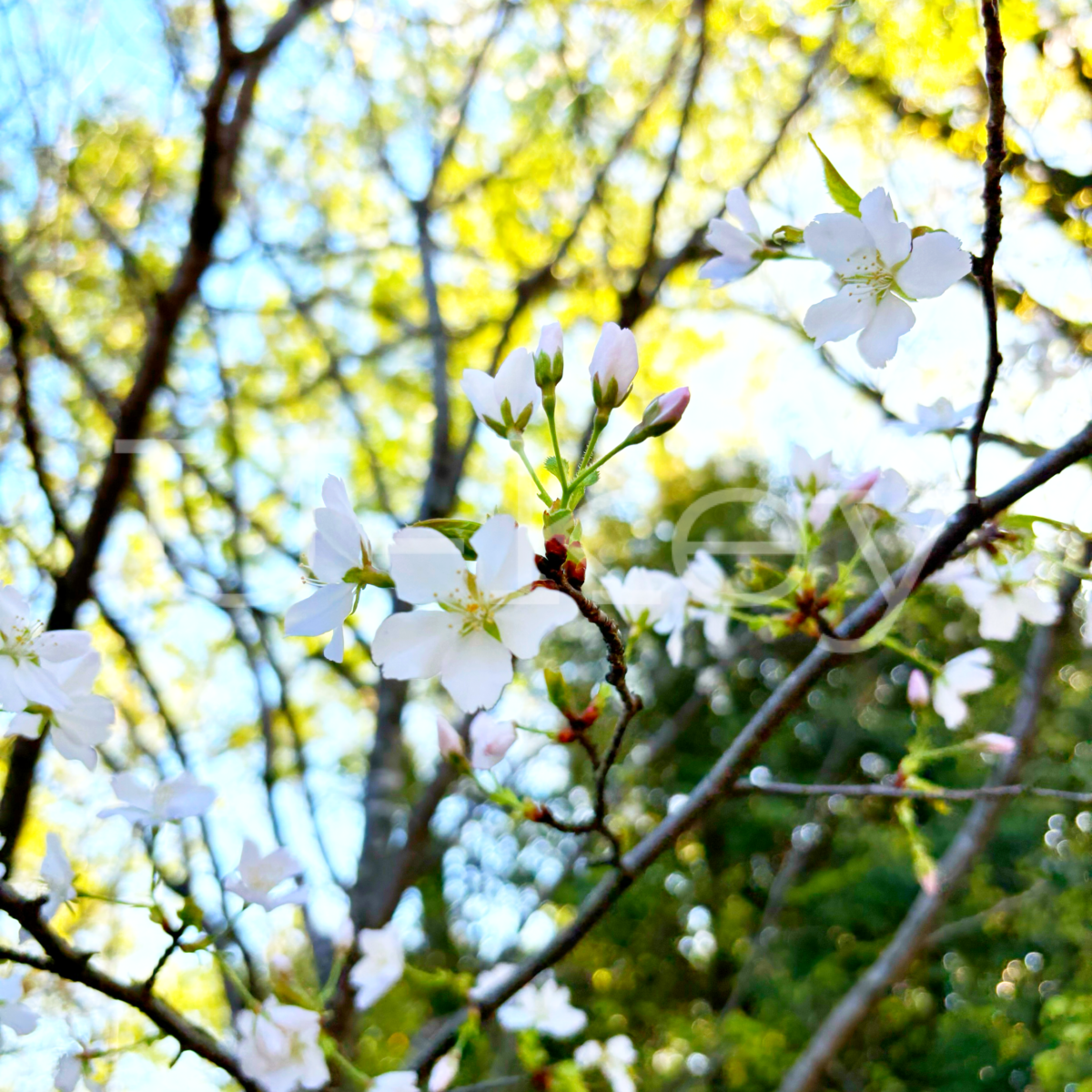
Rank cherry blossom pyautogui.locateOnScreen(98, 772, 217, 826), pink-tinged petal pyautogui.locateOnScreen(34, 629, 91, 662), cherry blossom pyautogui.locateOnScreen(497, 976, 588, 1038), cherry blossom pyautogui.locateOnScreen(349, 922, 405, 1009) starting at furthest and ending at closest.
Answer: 1. cherry blossom pyautogui.locateOnScreen(497, 976, 588, 1038)
2. cherry blossom pyautogui.locateOnScreen(349, 922, 405, 1009)
3. cherry blossom pyautogui.locateOnScreen(98, 772, 217, 826)
4. pink-tinged petal pyautogui.locateOnScreen(34, 629, 91, 662)

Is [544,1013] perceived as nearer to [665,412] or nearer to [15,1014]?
[15,1014]

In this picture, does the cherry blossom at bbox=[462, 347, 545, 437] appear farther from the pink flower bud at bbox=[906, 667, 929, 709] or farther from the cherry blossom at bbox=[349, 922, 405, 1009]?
the cherry blossom at bbox=[349, 922, 405, 1009]

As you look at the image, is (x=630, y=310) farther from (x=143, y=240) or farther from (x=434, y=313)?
(x=143, y=240)

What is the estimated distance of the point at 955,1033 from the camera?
423 cm

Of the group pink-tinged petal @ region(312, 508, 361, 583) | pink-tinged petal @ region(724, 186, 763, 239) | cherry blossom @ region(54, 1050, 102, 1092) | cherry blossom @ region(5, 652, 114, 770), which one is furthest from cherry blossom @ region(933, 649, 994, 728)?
cherry blossom @ region(54, 1050, 102, 1092)

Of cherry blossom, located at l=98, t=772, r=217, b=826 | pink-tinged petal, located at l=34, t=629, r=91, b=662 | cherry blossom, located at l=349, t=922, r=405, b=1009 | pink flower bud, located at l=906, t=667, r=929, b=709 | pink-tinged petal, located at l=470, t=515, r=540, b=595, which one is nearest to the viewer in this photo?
pink-tinged petal, located at l=470, t=515, r=540, b=595

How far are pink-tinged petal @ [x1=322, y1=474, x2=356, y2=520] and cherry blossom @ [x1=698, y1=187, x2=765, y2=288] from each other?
0.41 meters

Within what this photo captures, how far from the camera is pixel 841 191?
2.22ft

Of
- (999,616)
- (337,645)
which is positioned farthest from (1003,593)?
(337,645)

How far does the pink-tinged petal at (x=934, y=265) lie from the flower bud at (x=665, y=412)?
7.8 inches

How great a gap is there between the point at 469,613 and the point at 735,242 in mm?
463

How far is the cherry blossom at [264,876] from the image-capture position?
94 cm

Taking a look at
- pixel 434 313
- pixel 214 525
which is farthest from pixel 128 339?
pixel 434 313

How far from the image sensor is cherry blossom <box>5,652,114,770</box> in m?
0.77
